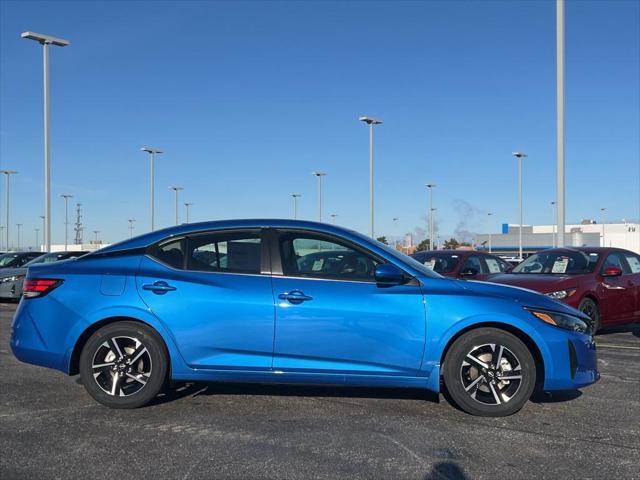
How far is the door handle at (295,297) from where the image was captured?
5047mm

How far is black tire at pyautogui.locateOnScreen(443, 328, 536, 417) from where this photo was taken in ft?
16.5

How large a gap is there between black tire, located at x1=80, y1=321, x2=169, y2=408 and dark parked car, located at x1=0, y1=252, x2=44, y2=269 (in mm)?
14486

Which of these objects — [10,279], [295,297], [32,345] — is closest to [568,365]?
[295,297]

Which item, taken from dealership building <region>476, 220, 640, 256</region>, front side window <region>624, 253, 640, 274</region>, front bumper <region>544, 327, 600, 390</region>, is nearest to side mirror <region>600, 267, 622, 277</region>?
front side window <region>624, 253, 640, 274</region>

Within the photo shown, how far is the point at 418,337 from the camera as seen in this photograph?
4996 mm

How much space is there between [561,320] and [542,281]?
14.9 feet

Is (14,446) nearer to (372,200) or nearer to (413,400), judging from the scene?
(413,400)

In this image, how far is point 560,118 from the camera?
16.1m

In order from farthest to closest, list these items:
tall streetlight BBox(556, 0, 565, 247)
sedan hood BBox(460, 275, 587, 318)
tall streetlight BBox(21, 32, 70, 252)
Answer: tall streetlight BBox(21, 32, 70, 252), tall streetlight BBox(556, 0, 565, 247), sedan hood BBox(460, 275, 587, 318)

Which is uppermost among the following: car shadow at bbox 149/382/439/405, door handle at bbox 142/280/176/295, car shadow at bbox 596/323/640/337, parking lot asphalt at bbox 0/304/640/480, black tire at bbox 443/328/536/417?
door handle at bbox 142/280/176/295

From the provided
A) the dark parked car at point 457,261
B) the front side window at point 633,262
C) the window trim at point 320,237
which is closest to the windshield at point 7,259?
the dark parked car at point 457,261

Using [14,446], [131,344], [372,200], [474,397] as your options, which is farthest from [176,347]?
[372,200]

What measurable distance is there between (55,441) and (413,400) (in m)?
2.93

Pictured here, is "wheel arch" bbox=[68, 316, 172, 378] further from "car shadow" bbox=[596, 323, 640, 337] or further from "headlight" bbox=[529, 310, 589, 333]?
"car shadow" bbox=[596, 323, 640, 337]
